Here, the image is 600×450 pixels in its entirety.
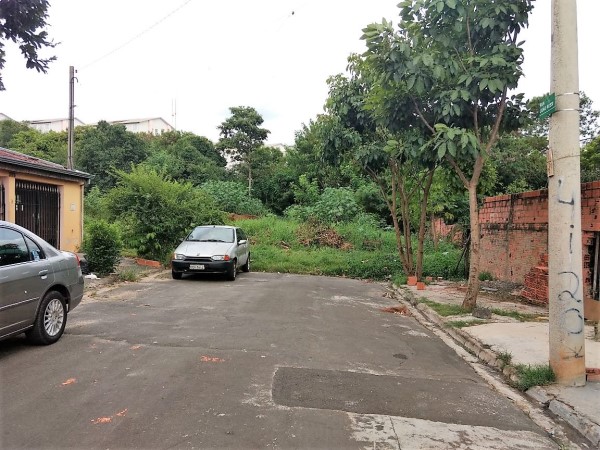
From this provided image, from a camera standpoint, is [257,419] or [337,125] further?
[337,125]

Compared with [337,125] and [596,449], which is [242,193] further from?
[596,449]

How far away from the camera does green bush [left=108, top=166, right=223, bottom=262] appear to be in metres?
14.8

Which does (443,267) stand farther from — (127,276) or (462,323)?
(127,276)

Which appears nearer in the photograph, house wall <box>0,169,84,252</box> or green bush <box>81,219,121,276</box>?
green bush <box>81,219,121,276</box>

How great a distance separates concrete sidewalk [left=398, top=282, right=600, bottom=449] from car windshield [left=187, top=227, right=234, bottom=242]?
567cm

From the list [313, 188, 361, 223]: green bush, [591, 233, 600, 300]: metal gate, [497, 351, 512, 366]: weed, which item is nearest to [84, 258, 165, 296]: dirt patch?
[497, 351, 512, 366]: weed

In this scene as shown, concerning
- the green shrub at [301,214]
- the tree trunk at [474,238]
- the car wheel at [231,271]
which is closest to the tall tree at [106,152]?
the green shrub at [301,214]

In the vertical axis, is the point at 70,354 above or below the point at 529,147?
below

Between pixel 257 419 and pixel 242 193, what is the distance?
27607 millimetres

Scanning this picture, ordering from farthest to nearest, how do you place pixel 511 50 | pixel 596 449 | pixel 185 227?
1. pixel 185 227
2. pixel 511 50
3. pixel 596 449

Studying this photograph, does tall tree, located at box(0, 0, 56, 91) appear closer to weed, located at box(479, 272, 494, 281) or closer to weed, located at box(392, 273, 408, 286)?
weed, located at box(392, 273, 408, 286)

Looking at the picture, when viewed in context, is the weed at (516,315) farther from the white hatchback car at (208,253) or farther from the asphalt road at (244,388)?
the white hatchback car at (208,253)

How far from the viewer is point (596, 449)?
12.5 feet

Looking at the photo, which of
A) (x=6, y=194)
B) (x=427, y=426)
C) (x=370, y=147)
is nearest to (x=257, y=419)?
→ (x=427, y=426)
